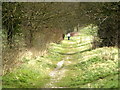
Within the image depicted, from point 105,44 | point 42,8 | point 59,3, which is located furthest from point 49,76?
point 59,3

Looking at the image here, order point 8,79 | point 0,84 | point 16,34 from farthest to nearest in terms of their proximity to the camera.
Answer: point 16,34, point 8,79, point 0,84

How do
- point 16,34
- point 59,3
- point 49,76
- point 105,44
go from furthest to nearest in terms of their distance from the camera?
1. point 59,3
2. point 105,44
3. point 16,34
4. point 49,76

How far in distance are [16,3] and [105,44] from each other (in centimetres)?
1297

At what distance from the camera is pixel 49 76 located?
14.5 m

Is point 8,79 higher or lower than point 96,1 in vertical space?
lower

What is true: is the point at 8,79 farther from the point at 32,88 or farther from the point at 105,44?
the point at 105,44

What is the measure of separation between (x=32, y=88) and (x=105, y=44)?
49.2ft

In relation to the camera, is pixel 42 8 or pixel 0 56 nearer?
pixel 0 56

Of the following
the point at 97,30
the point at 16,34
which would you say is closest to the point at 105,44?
the point at 97,30

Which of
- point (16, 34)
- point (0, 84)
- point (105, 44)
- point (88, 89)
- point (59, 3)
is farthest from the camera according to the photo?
point (59, 3)

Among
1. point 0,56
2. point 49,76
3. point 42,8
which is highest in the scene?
point 42,8

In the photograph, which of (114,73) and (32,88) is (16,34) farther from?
(114,73)

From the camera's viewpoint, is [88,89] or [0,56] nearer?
[88,89]

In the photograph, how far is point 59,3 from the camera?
1054 inches
